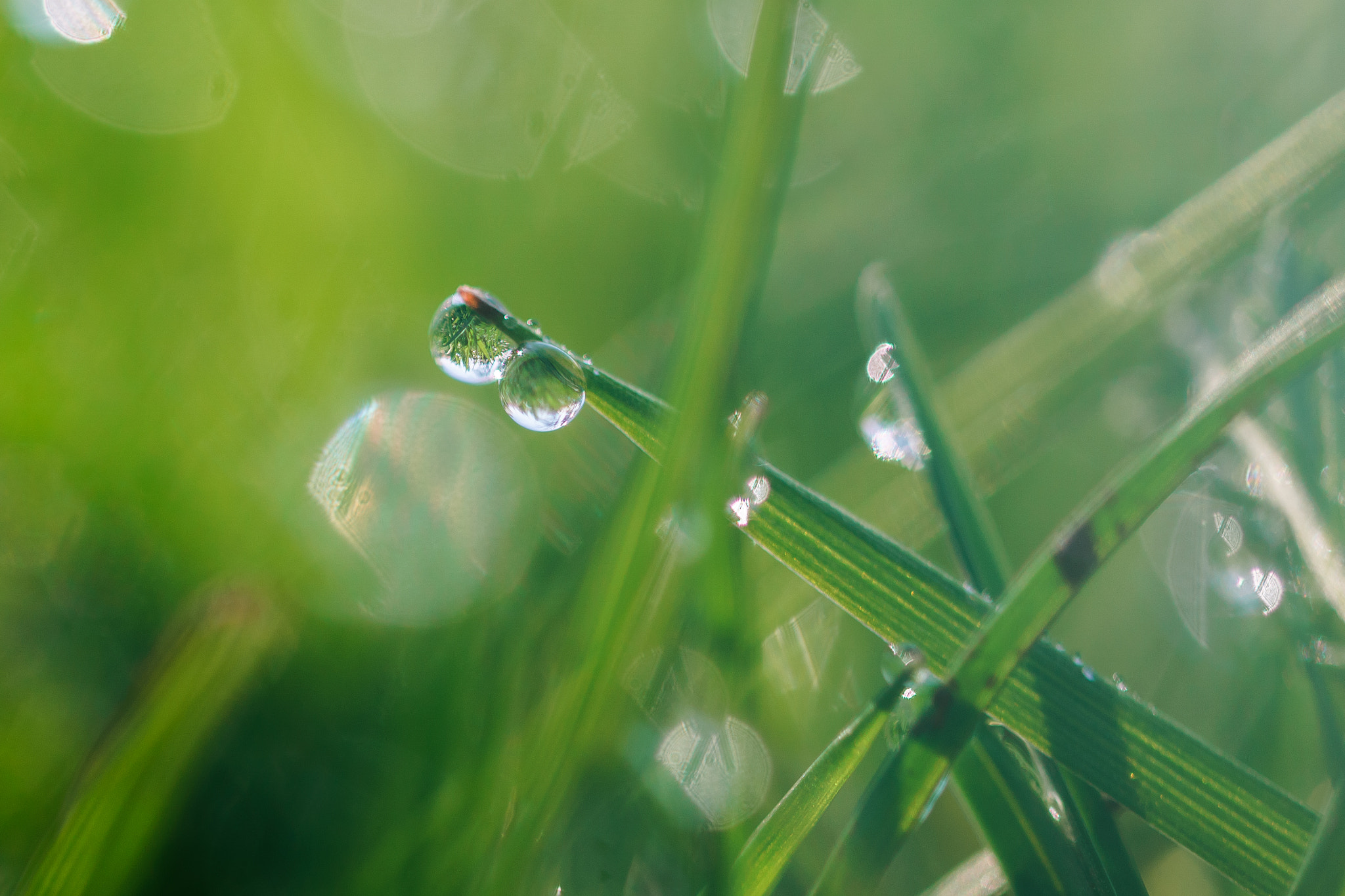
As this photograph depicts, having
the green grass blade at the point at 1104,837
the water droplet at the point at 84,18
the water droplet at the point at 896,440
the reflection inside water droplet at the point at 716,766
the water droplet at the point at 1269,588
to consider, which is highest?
the water droplet at the point at 84,18

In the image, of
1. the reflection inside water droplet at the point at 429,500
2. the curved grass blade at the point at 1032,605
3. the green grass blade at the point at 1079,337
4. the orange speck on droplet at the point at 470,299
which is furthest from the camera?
the green grass blade at the point at 1079,337

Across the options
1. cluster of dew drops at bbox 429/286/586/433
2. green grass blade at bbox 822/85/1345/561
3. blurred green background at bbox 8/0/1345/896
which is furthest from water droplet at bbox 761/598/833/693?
cluster of dew drops at bbox 429/286/586/433

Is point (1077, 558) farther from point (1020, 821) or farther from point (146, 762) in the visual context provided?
point (146, 762)

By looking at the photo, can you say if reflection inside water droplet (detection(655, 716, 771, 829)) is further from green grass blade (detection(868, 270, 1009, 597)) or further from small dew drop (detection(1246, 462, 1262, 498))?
small dew drop (detection(1246, 462, 1262, 498))

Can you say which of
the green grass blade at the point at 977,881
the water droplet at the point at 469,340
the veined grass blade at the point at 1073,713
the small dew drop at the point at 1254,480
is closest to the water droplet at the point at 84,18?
the water droplet at the point at 469,340

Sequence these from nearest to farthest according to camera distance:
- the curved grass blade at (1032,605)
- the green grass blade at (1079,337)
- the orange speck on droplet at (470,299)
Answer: the curved grass blade at (1032,605) → the orange speck on droplet at (470,299) → the green grass blade at (1079,337)

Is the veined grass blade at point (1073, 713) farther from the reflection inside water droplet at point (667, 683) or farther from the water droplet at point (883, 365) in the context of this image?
the water droplet at point (883, 365)

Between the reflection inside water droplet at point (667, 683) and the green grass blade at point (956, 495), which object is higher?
the green grass blade at point (956, 495)
